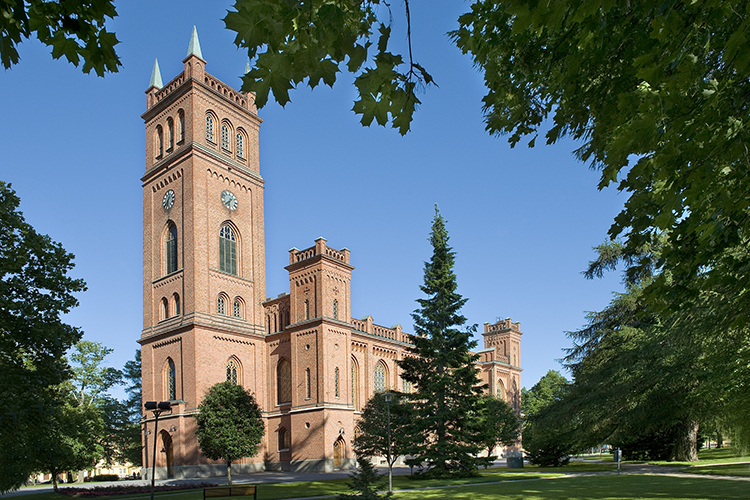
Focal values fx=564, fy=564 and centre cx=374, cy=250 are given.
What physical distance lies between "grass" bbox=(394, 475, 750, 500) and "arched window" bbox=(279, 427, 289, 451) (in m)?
21.8

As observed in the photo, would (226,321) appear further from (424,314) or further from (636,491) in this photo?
(636,491)

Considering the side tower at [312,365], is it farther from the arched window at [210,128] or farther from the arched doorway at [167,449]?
the arched window at [210,128]

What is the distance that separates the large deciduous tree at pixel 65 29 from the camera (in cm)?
353

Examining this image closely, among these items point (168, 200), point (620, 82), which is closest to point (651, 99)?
point (620, 82)

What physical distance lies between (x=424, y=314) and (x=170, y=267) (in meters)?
19.6

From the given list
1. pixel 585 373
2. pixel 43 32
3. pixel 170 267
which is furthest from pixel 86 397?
pixel 43 32

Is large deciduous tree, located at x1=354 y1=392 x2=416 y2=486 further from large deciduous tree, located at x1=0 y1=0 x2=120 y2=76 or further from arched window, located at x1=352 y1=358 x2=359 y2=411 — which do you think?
large deciduous tree, located at x1=0 y1=0 x2=120 y2=76

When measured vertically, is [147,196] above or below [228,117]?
below

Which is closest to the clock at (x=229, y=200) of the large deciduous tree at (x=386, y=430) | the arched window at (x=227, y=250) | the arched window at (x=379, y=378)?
the arched window at (x=227, y=250)

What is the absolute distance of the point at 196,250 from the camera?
3728cm

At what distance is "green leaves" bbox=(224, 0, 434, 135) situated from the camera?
3152mm

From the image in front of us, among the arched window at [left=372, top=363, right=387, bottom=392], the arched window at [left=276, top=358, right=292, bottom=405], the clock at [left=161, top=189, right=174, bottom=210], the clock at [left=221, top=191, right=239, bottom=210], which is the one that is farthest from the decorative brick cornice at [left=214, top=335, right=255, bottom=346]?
the arched window at [left=372, top=363, right=387, bottom=392]

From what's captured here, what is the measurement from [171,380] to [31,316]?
21.8 metres

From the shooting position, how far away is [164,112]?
41.7 metres
